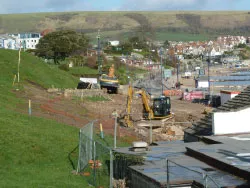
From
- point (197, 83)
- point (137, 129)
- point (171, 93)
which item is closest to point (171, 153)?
point (137, 129)

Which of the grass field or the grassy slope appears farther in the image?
the grass field

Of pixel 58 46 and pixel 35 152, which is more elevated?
pixel 58 46

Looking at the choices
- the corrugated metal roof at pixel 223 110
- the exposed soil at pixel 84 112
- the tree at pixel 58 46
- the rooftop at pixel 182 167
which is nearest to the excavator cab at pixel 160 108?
the exposed soil at pixel 84 112

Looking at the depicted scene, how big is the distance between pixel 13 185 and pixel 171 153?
5.31 m

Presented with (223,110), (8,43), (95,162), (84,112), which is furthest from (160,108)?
(8,43)

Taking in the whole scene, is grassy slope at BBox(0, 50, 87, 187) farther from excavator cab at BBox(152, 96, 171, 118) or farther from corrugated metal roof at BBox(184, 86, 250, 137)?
excavator cab at BBox(152, 96, 171, 118)

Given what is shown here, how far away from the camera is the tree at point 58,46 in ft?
341

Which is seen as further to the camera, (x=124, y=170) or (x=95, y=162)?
(x=95, y=162)

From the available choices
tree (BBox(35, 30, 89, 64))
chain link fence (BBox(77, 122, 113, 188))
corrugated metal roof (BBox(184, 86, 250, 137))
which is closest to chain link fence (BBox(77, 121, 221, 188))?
chain link fence (BBox(77, 122, 113, 188))

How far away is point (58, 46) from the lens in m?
103

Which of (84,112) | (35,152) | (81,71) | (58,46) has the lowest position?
(84,112)

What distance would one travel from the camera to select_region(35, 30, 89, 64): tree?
10400 centimetres

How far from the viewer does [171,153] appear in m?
20.0

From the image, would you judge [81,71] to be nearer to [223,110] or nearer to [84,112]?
[84,112]
